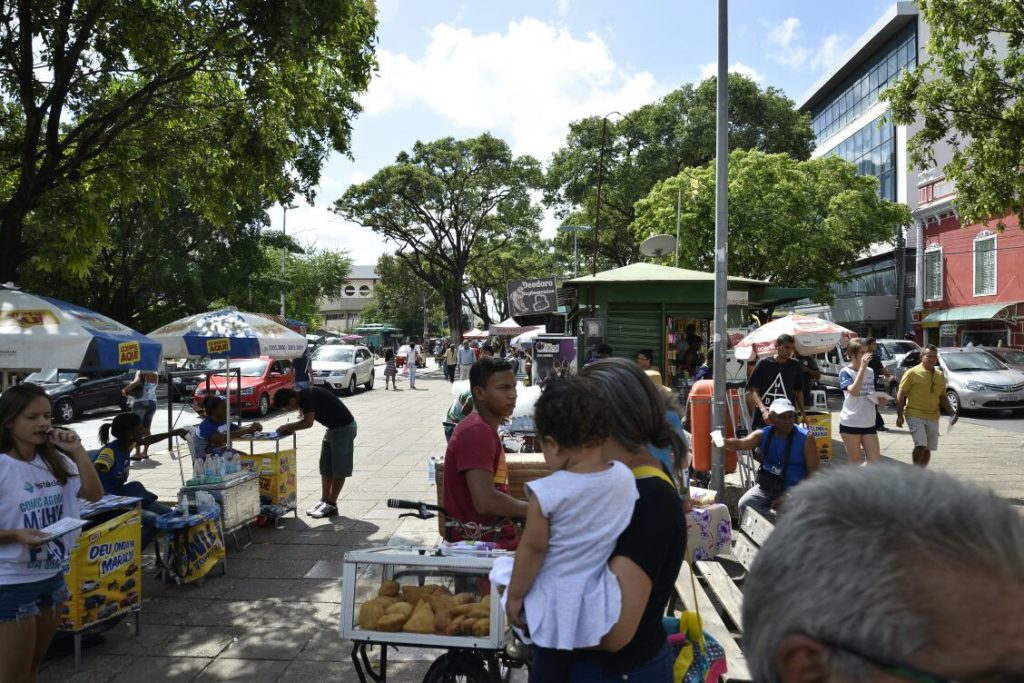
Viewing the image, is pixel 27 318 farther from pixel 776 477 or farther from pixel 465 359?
pixel 465 359

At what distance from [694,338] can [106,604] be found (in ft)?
36.7

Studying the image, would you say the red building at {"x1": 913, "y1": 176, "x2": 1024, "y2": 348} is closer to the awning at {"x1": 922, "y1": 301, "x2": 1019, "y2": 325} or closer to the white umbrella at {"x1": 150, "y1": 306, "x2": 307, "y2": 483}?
the awning at {"x1": 922, "y1": 301, "x2": 1019, "y2": 325}

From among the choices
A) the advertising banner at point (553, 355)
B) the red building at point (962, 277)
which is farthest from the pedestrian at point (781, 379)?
the red building at point (962, 277)

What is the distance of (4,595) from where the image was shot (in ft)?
11.0

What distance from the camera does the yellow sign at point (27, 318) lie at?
5.45 meters

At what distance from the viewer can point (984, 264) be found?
88.8 ft

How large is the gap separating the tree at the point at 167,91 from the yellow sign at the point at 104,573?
3.46m

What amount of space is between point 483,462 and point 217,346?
593 centimetres

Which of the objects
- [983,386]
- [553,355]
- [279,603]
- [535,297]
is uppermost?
[535,297]

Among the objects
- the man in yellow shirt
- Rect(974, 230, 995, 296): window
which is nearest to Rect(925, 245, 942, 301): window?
Rect(974, 230, 995, 296): window

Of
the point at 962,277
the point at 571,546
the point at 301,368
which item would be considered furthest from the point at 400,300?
the point at 571,546

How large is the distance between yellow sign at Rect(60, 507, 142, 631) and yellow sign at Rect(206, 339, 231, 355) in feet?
11.3

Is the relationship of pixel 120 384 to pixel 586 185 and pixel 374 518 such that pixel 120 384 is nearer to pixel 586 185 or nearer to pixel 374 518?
pixel 374 518

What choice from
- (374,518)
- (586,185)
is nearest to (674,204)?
(586,185)
